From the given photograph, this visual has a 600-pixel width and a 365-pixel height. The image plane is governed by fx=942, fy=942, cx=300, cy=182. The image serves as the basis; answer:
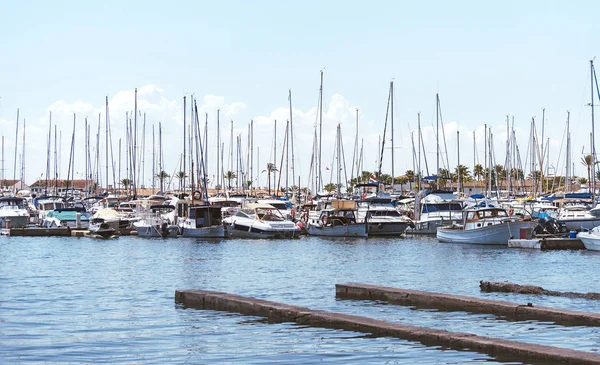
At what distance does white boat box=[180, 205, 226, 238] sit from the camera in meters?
74.6

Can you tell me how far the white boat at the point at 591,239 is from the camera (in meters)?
54.2

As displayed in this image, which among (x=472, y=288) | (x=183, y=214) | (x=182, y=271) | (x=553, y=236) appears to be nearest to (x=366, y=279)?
(x=472, y=288)

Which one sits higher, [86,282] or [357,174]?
[357,174]

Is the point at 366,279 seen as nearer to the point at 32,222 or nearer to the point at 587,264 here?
the point at 587,264

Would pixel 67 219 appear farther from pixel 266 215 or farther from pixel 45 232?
pixel 266 215

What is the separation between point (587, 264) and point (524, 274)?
6.29 meters

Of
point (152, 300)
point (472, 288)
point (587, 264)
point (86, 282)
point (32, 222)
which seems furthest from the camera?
point (32, 222)

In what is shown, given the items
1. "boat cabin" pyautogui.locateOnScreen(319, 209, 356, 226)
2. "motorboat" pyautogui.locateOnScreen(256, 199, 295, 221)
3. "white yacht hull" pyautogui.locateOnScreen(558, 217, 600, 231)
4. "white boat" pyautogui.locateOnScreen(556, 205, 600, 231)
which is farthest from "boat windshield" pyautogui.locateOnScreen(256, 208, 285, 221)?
"white yacht hull" pyautogui.locateOnScreen(558, 217, 600, 231)

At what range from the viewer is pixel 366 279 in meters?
38.5

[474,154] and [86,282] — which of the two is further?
[474,154]

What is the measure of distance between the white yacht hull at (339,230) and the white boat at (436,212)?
5.27 m

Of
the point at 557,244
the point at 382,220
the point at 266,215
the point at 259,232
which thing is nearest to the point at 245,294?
the point at 557,244

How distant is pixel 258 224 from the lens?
241 feet

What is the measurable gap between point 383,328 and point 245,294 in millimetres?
12643
